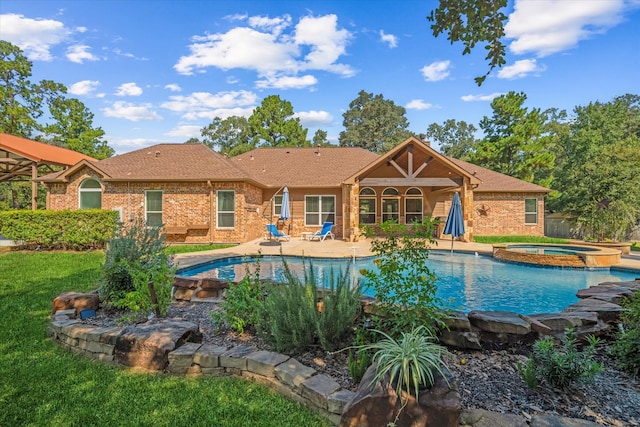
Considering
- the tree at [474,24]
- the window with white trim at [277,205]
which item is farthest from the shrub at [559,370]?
the window with white trim at [277,205]

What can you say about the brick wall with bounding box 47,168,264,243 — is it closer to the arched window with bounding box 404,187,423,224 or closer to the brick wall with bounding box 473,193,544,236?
the arched window with bounding box 404,187,423,224

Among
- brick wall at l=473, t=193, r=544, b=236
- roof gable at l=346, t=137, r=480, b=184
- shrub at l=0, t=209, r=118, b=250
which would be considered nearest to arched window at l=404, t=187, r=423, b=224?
roof gable at l=346, t=137, r=480, b=184

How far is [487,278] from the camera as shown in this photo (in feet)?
29.8

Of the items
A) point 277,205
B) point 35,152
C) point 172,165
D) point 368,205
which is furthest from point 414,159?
point 35,152

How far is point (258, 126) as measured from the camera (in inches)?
1298

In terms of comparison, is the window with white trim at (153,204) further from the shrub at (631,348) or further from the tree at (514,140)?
the tree at (514,140)

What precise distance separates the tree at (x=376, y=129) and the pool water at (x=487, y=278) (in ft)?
105

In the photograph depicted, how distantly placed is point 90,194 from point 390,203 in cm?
1491

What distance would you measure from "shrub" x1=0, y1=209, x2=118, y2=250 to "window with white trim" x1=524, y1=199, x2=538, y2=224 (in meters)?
20.0

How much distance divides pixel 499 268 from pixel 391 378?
32.2 feet

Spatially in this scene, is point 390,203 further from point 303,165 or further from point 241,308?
point 241,308

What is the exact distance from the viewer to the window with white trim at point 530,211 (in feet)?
60.8

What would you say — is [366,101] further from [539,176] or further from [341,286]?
[341,286]

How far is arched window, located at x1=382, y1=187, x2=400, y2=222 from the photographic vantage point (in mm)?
18750
